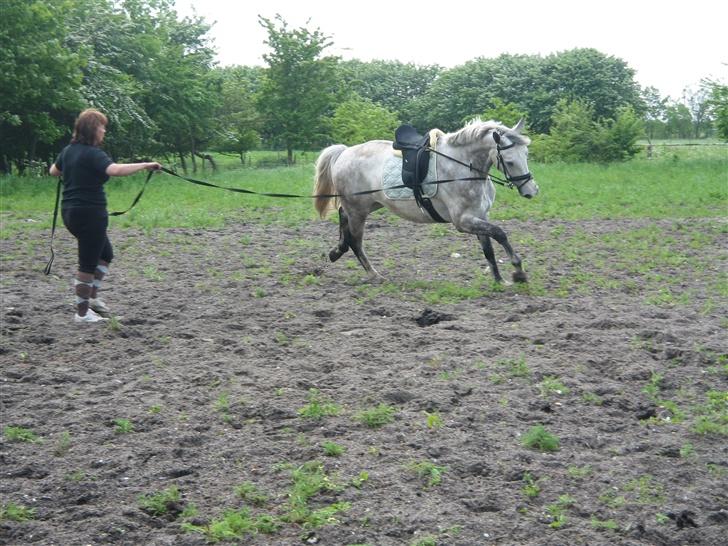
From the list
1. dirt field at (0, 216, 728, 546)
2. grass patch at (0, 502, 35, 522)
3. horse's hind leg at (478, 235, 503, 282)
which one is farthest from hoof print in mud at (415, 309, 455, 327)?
grass patch at (0, 502, 35, 522)

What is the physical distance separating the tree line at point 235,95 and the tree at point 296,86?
0.05 meters

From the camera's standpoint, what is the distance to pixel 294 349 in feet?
24.2

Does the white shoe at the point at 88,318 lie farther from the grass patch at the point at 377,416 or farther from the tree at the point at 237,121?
the tree at the point at 237,121

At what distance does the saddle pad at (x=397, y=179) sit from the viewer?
33.4 ft

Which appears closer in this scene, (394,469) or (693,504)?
(693,504)

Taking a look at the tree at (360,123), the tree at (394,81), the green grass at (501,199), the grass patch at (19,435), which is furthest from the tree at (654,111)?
the grass patch at (19,435)

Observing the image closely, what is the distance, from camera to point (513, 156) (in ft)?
31.8

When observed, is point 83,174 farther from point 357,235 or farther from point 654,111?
point 654,111

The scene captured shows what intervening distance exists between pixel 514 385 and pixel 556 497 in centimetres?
183

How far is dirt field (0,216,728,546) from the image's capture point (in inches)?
Result: 169

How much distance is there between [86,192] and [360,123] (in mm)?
27891

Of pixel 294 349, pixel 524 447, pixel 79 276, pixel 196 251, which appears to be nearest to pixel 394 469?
pixel 524 447

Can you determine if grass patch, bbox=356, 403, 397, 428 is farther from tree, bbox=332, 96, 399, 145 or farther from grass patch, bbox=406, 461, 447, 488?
tree, bbox=332, 96, 399, 145

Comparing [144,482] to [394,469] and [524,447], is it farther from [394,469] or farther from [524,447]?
[524,447]
